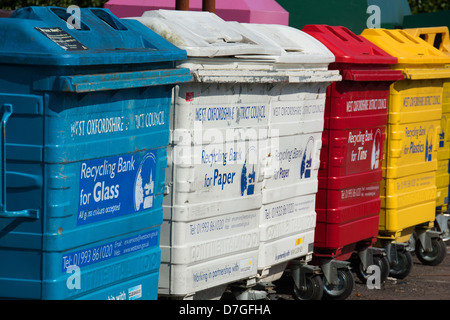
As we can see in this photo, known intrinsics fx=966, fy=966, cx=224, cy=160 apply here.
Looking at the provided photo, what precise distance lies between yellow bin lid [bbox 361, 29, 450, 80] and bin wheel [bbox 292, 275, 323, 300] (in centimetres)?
207

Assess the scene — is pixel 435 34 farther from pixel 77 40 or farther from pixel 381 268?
pixel 77 40

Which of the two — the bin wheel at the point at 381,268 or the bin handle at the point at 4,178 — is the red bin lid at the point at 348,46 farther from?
the bin handle at the point at 4,178

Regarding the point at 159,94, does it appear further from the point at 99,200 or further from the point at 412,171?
the point at 412,171

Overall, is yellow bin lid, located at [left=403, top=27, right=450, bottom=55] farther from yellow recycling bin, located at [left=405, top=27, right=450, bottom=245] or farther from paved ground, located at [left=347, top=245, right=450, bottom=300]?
paved ground, located at [left=347, top=245, right=450, bottom=300]

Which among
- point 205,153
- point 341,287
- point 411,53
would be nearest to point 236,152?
point 205,153

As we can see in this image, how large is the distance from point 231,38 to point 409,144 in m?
3.21

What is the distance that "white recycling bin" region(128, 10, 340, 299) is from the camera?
6031 mm

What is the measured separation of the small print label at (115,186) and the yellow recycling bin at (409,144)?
374 cm

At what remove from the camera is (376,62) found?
827 cm

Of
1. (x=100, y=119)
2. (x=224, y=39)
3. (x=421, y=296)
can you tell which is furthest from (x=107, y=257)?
(x=421, y=296)

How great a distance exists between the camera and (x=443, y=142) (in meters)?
10.3

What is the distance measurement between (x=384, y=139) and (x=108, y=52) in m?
4.14

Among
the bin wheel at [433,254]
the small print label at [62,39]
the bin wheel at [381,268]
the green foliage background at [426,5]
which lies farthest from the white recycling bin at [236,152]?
the green foliage background at [426,5]

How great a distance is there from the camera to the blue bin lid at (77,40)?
4742mm
